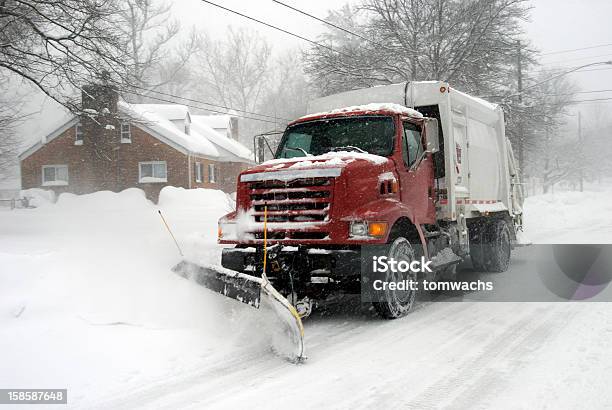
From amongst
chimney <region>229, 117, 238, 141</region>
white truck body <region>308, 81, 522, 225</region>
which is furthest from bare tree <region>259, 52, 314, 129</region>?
white truck body <region>308, 81, 522, 225</region>

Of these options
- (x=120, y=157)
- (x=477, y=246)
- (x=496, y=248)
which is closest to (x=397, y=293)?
(x=477, y=246)

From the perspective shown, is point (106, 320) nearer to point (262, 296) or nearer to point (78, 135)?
point (262, 296)

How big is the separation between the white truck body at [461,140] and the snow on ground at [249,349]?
6.02 feet

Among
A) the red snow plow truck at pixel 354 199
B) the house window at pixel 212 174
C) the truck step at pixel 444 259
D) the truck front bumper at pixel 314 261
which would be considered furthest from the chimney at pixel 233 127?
the truck front bumper at pixel 314 261

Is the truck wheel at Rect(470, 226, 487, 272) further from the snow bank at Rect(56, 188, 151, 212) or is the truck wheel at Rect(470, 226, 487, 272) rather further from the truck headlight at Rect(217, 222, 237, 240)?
the snow bank at Rect(56, 188, 151, 212)

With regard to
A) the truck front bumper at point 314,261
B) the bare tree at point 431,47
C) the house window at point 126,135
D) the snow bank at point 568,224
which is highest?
the bare tree at point 431,47

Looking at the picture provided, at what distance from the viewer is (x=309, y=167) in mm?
6047

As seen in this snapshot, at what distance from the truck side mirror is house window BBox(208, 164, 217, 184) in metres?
31.8

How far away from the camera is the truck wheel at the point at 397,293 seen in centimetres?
609

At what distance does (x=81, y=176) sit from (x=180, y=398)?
3402 centimetres

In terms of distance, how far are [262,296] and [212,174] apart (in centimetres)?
3431

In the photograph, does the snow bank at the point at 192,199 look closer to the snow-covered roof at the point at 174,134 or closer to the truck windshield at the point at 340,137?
the snow-covered roof at the point at 174,134

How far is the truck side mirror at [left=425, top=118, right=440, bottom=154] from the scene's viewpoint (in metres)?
7.20

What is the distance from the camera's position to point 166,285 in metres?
6.98
